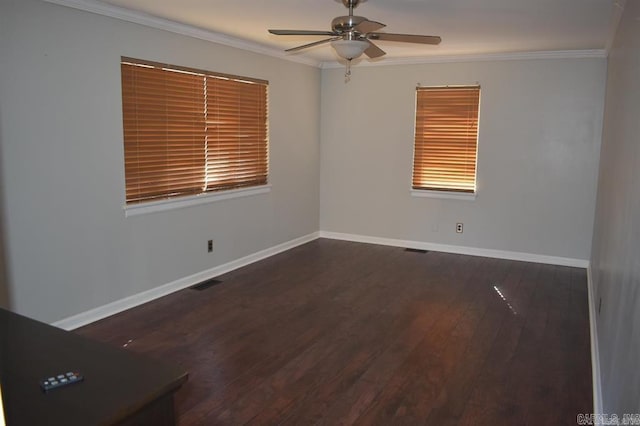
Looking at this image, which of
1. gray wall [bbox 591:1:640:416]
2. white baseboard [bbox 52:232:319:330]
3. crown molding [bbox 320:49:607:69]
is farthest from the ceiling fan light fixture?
crown molding [bbox 320:49:607:69]

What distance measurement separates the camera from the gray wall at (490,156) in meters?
5.39

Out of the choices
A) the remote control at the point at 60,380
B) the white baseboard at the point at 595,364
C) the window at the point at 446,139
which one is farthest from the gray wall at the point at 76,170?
the white baseboard at the point at 595,364

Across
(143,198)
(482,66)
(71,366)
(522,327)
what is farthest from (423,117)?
(71,366)

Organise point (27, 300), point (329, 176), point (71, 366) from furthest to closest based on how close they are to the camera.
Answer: point (329, 176) < point (27, 300) < point (71, 366)

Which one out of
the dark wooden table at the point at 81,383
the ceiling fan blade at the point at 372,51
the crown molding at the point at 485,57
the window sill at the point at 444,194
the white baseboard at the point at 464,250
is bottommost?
the white baseboard at the point at 464,250

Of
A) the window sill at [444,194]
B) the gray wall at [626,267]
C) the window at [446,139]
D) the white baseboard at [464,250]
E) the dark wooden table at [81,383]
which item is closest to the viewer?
the dark wooden table at [81,383]

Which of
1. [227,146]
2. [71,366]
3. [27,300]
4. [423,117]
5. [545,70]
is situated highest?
[545,70]

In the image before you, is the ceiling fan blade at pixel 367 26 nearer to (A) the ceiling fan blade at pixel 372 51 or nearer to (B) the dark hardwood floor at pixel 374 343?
(A) the ceiling fan blade at pixel 372 51

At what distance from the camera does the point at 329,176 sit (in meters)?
6.77

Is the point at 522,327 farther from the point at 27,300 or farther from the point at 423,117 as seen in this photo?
the point at 27,300

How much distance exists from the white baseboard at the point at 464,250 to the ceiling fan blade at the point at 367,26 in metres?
3.80

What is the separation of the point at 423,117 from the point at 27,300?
4571 millimetres

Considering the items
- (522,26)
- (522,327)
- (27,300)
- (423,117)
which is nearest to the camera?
(27,300)

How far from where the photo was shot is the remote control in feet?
4.18
